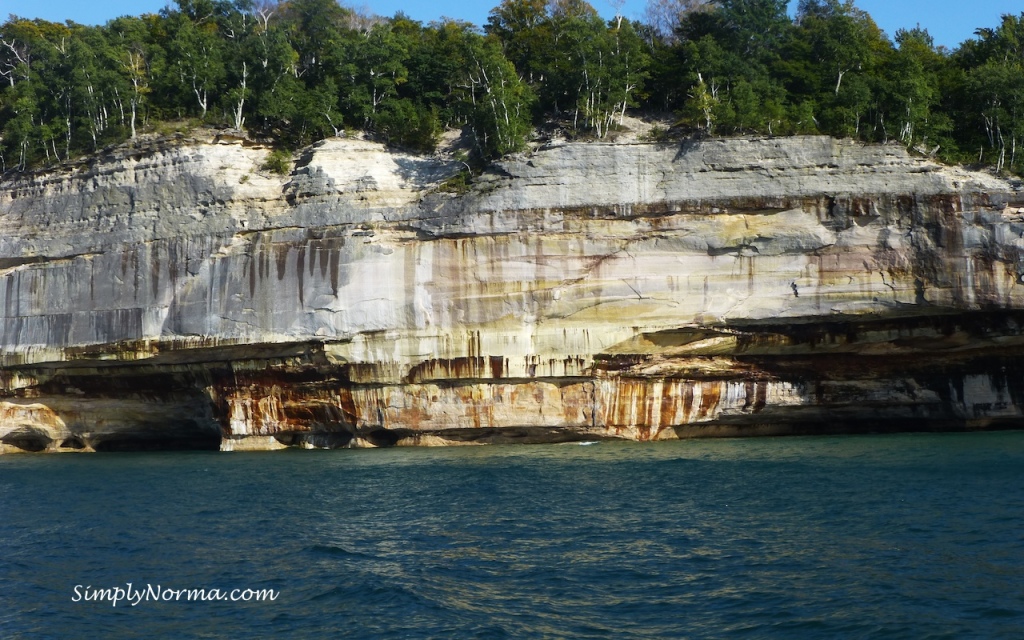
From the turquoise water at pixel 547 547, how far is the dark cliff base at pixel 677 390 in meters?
4.19

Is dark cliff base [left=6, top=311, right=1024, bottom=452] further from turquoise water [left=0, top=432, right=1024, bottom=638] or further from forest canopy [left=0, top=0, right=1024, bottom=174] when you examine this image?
forest canopy [left=0, top=0, right=1024, bottom=174]

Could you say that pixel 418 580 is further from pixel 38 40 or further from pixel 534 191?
pixel 38 40

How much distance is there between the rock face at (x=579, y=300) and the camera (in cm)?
2800

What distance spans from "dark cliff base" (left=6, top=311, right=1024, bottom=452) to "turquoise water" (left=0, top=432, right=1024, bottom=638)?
419 centimetres

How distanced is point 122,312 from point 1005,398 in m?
26.6

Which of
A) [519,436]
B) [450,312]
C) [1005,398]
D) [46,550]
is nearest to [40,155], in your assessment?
[450,312]

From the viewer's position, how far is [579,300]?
94.9 feet

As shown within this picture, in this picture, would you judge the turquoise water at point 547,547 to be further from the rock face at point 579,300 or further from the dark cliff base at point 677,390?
the rock face at point 579,300

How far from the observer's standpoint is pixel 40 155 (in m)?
35.6

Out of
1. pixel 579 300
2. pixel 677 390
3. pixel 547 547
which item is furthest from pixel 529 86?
pixel 547 547

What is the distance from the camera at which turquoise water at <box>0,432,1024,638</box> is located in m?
12.2

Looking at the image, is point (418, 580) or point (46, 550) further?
point (46, 550)

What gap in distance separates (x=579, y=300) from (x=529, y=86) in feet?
36.2

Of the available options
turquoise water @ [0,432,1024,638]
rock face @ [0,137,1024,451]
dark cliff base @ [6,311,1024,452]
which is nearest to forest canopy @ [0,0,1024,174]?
rock face @ [0,137,1024,451]
